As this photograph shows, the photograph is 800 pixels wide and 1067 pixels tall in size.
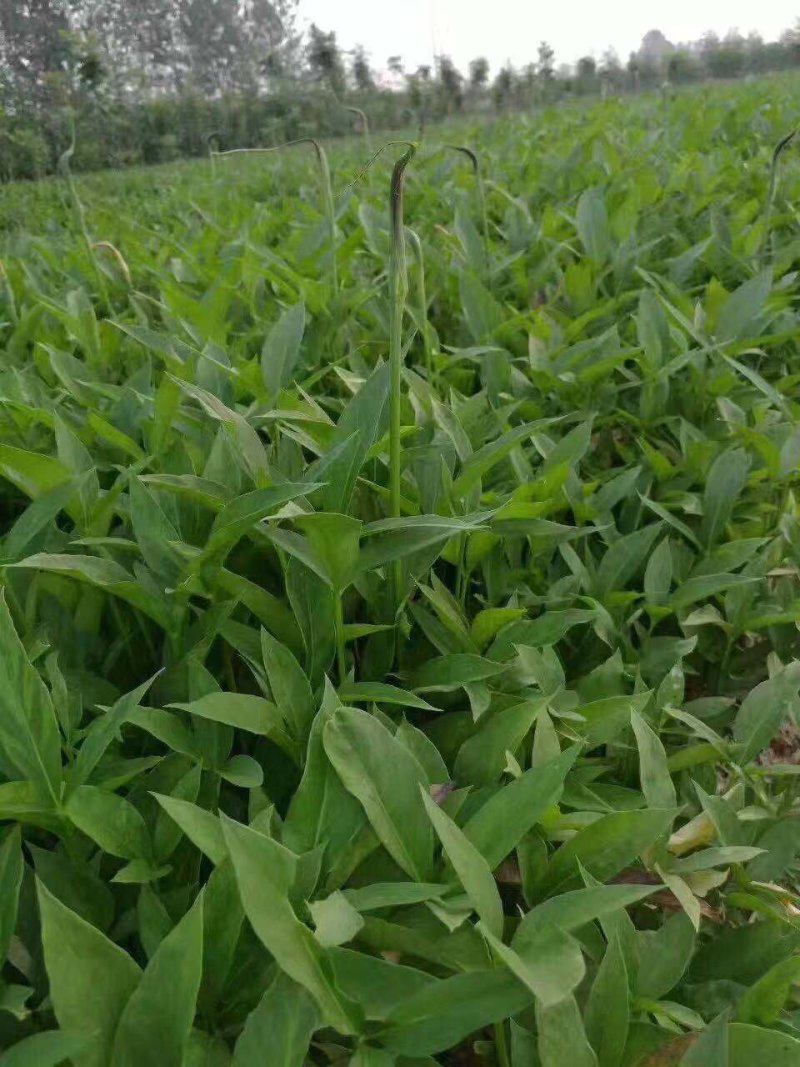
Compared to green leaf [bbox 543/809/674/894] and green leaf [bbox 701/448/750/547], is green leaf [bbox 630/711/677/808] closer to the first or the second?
green leaf [bbox 543/809/674/894]

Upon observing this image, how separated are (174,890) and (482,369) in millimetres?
1234

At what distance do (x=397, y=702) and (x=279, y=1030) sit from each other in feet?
1.24

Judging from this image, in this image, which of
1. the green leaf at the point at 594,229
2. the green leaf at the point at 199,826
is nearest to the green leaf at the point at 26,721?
the green leaf at the point at 199,826

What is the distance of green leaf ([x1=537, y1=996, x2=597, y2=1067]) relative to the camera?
69cm

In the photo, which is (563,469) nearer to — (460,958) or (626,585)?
(626,585)

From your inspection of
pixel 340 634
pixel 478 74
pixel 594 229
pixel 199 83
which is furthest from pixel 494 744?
pixel 199 83

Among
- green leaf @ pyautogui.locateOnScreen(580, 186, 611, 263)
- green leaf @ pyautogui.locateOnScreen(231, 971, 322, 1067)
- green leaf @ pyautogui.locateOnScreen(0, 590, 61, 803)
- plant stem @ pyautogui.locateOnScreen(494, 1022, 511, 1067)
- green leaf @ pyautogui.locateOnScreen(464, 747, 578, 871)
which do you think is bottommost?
plant stem @ pyautogui.locateOnScreen(494, 1022, 511, 1067)

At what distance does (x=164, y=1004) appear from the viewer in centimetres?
65

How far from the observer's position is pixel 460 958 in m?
0.75

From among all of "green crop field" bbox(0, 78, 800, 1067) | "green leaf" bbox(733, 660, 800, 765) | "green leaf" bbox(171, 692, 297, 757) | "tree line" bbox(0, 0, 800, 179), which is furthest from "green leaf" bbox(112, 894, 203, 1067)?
"tree line" bbox(0, 0, 800, 179)

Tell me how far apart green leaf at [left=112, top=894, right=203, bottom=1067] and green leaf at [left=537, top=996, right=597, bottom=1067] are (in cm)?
28

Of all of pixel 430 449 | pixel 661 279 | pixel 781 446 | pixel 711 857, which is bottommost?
pixel 711 857

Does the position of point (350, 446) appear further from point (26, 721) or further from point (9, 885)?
point (9, 885)

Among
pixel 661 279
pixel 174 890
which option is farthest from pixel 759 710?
pixel 661 279
